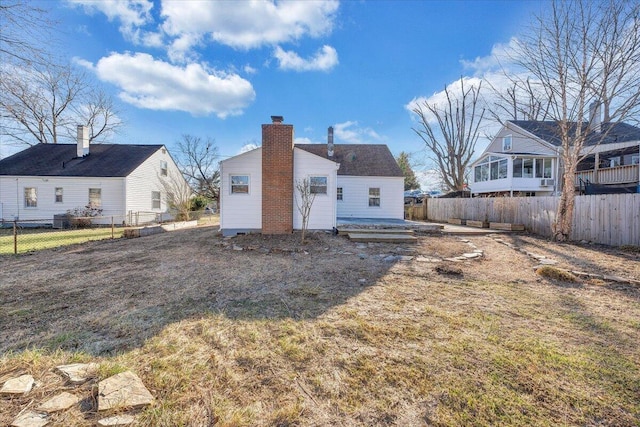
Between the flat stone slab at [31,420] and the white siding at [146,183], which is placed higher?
the white siding at [146,183]

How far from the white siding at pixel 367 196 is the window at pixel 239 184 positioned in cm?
746

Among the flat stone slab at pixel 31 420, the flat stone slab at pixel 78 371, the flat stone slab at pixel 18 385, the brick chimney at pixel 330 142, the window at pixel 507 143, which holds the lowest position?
the flat stone slab at pixel 78 371

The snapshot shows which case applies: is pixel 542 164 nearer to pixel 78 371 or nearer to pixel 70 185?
pixel 78 371

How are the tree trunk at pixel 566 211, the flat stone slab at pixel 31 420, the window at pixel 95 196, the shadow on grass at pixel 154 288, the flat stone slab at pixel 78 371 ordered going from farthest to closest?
the window at pixel 95 196 → the tree trunk at pixel 566 211 → the shadow on grass at pixel 154 288 → the flat stone slab at pixel 78 371 → the flat stone slab at pixel 31 420

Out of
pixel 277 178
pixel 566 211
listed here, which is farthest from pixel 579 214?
pixel 277 178

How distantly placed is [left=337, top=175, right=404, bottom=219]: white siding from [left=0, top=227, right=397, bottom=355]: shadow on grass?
846 cm

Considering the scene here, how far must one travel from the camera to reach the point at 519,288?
5.04 metres

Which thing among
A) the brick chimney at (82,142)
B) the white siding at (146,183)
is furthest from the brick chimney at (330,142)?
the brick chimney at (82,142)

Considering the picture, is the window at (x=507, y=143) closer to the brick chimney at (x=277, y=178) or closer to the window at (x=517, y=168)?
the window at (x=517, y=168)

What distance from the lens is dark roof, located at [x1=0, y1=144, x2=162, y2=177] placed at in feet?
57.3

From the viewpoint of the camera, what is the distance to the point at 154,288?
4930 mm

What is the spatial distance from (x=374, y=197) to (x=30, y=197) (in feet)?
71.5

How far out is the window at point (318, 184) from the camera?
11.3 m

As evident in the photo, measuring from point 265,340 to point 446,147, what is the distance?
98.0ft
